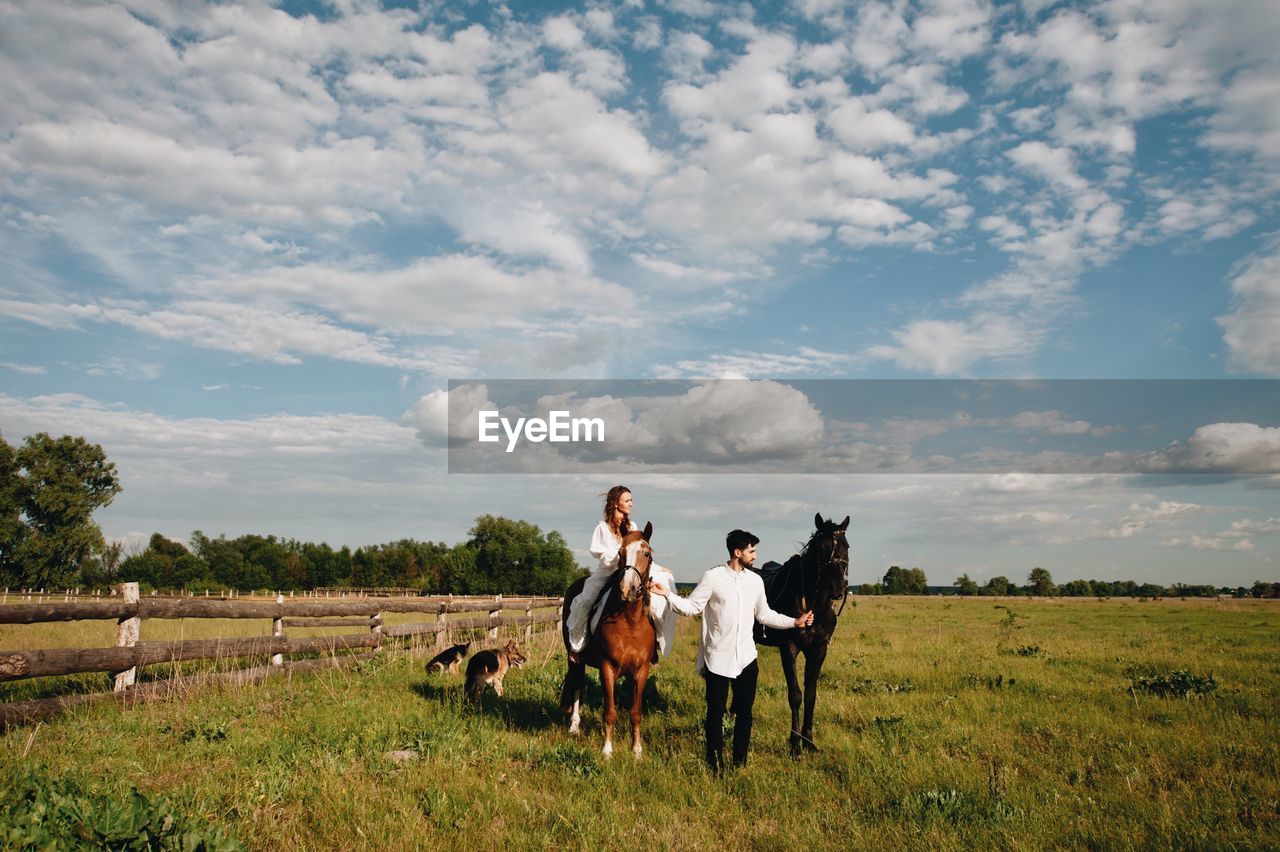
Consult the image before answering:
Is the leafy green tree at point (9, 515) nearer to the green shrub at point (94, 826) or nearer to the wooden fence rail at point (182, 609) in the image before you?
the wooden fence rail at point (182, 609)

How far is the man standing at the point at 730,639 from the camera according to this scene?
6.73 meters

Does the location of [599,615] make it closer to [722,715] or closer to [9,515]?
[722,715]

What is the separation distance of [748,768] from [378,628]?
10800 millimetres

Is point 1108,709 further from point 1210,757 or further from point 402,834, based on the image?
point 402,834

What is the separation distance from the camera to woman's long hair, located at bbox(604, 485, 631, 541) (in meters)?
8.38

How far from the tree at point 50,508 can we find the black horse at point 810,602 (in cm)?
7734

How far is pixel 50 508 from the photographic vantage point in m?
63.8

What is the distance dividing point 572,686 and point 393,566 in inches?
4518

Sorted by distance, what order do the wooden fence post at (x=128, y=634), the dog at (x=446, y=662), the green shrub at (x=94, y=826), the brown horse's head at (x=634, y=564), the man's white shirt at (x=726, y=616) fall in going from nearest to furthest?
the green shrub at (x=94, y=826), the man's white shirt at (x=726, y=616), the brown horse's head at (x=634, y=564), the wooden fence post at (x=128, y=634), the dog at (x=446, y=662)

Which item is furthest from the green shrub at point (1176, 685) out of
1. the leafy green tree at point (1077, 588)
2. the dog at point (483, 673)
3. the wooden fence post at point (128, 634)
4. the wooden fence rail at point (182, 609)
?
the leafy green tree at point (1077, 588)

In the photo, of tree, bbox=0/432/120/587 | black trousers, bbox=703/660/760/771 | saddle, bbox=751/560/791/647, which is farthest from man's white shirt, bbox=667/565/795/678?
tree, bbox=0/432/120/587

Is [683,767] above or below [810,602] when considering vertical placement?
below

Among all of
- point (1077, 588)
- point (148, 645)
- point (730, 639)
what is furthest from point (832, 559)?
point (1077, 588)

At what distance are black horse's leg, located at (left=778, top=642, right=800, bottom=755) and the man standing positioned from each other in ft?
3.57
